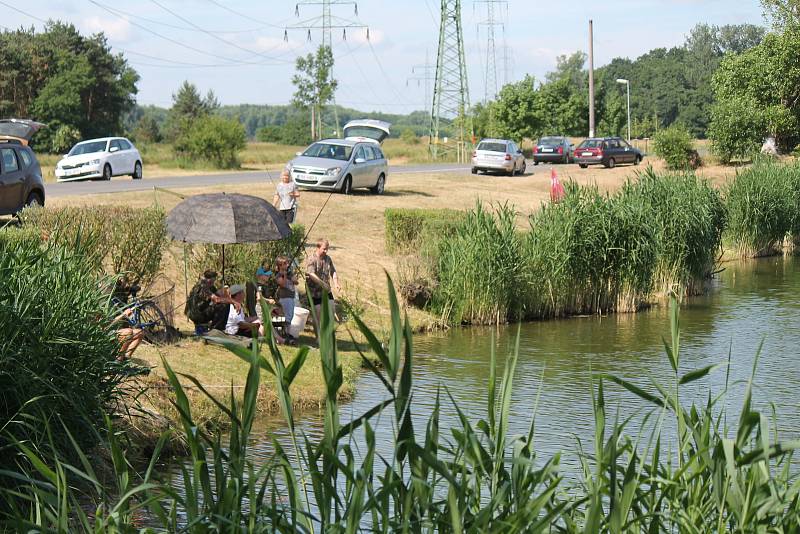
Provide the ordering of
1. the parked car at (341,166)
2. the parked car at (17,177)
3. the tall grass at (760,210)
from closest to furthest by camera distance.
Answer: the parked car at (17,177) < the tall grass at (760,210) < the parked car at (341,166)

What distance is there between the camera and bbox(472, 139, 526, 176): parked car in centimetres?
4662

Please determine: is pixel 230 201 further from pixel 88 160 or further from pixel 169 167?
pixel 169 167

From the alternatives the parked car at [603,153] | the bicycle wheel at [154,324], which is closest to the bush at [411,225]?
the bicycle wheel at [154,324]

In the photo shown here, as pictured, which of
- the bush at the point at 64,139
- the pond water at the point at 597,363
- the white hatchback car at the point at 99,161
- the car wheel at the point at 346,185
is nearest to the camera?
the pond water at the point at 597,363

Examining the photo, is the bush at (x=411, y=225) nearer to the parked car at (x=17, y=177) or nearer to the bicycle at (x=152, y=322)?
the parked car at (x=17, y=177)

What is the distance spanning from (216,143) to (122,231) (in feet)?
112

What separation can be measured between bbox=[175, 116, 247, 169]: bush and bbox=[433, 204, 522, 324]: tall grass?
3041 centimetres

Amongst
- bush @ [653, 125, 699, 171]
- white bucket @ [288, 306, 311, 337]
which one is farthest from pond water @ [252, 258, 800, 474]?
bush @ [653, 125, 699, 171]

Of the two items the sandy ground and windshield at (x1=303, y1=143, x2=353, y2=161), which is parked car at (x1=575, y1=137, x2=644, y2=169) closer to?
the sandy ground

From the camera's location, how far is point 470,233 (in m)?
20.0

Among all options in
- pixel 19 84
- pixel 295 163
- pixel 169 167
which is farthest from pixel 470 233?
pixel 19 84

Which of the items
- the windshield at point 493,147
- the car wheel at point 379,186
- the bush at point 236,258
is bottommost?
the bush at point 236,258

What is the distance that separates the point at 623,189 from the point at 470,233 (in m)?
4.23

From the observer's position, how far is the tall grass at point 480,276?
19.6 meters
